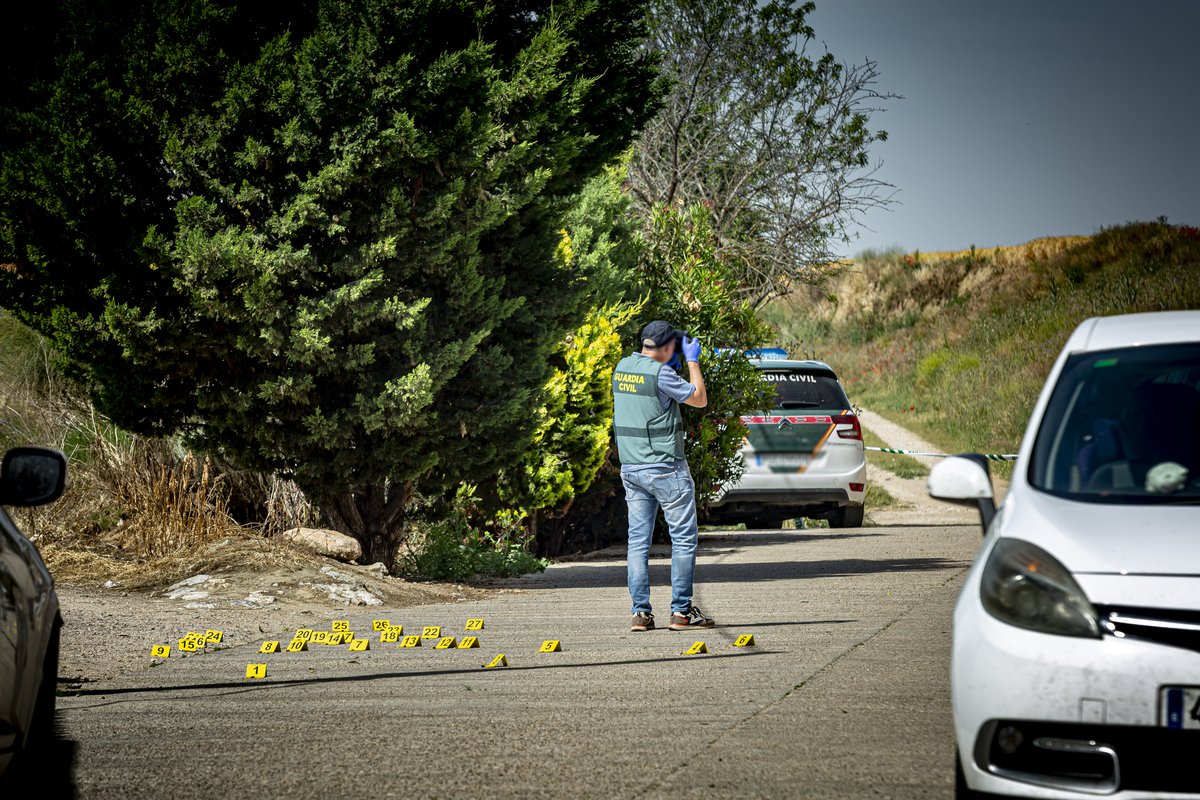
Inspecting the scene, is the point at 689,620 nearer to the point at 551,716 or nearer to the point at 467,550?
the point at 551,716

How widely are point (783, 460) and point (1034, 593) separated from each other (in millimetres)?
11616

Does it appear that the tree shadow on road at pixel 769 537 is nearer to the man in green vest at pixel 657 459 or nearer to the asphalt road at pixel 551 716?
the asphalt road at pixel 551 716

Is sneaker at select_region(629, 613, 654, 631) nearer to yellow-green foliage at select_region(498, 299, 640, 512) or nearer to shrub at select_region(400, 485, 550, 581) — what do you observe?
Answer: shrub at select_region(400, 485, 550, 581)

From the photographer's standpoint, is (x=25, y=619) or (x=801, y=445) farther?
(x=801, y=445)

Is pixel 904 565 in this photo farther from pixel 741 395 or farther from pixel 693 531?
pixel 693 531

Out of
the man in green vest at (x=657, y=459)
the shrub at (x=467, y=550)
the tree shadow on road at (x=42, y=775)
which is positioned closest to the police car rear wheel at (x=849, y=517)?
the shrub at (x=467, y=550)

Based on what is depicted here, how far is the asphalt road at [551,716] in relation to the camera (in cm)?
433

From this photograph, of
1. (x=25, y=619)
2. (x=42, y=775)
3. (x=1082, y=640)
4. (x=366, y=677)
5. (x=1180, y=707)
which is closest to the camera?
(x=1180, y=707)

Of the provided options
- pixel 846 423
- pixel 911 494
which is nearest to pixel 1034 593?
pixel 846 423

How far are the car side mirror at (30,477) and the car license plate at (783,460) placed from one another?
11.6 meters

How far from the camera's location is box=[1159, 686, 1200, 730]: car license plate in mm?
3104

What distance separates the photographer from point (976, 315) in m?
46.1

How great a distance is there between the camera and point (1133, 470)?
408 cm

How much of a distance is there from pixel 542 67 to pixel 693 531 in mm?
4000
